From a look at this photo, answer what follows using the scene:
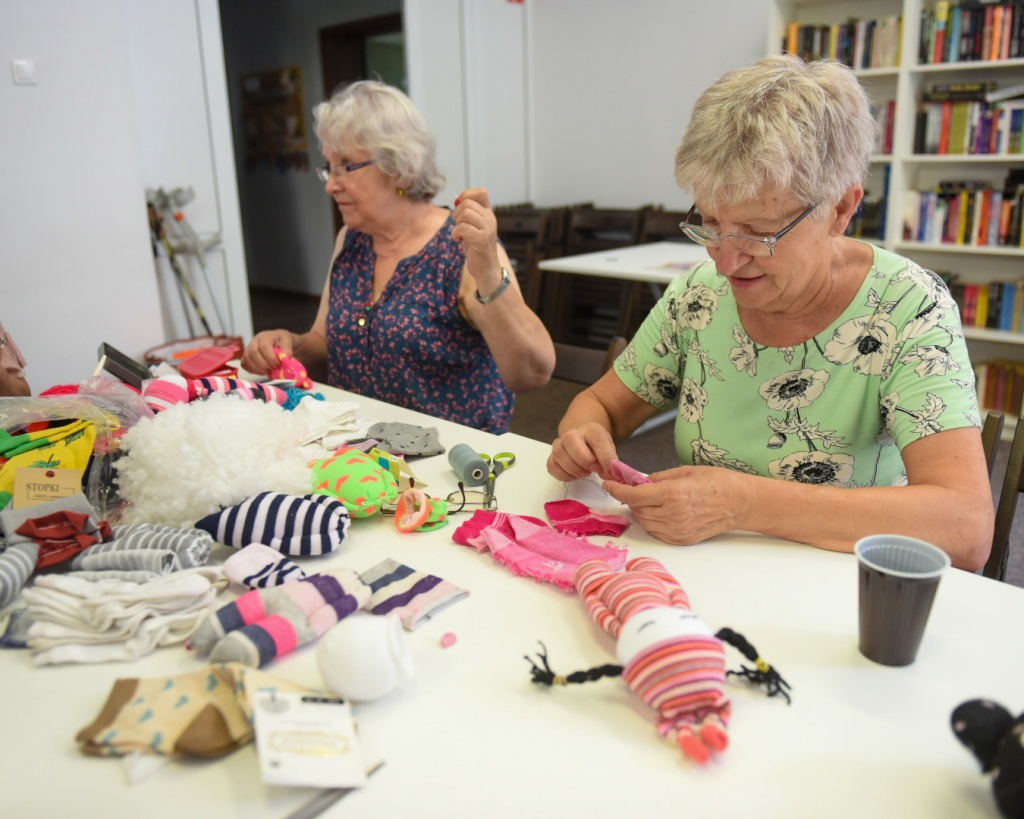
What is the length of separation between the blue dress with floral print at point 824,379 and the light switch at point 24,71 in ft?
8.34

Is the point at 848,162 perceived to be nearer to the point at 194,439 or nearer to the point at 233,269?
the point at 194,439

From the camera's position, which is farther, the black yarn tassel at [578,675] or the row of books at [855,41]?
the row of books at [855,41]

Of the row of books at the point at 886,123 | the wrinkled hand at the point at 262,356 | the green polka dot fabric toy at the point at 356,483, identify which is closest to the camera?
the green polka dot fabric toy at the point at 356,483

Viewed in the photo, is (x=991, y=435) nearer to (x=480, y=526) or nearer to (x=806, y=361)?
(x=806, y=361)

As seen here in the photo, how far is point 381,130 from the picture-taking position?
6.63 feet

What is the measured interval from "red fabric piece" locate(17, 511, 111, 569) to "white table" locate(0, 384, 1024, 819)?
18cm

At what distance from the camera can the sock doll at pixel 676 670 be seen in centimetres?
76

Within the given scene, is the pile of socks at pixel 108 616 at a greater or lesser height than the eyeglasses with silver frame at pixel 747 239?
lesser

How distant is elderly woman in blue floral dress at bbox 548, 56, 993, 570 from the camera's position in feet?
3.59

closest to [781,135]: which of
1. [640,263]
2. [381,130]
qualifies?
[381,130]

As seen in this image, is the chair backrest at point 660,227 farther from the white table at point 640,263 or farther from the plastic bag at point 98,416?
the plastic bag at point 98,416

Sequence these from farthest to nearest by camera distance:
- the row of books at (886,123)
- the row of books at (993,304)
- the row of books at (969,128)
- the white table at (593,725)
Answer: the row of books at (886,123)
the row of books at (993,304)
the row of books at (969,128)
the white table at (593,725)

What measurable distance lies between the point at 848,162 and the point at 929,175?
11.1 feet

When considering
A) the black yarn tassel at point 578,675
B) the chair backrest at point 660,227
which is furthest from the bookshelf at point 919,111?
the black yarn tassel at point 578,675
